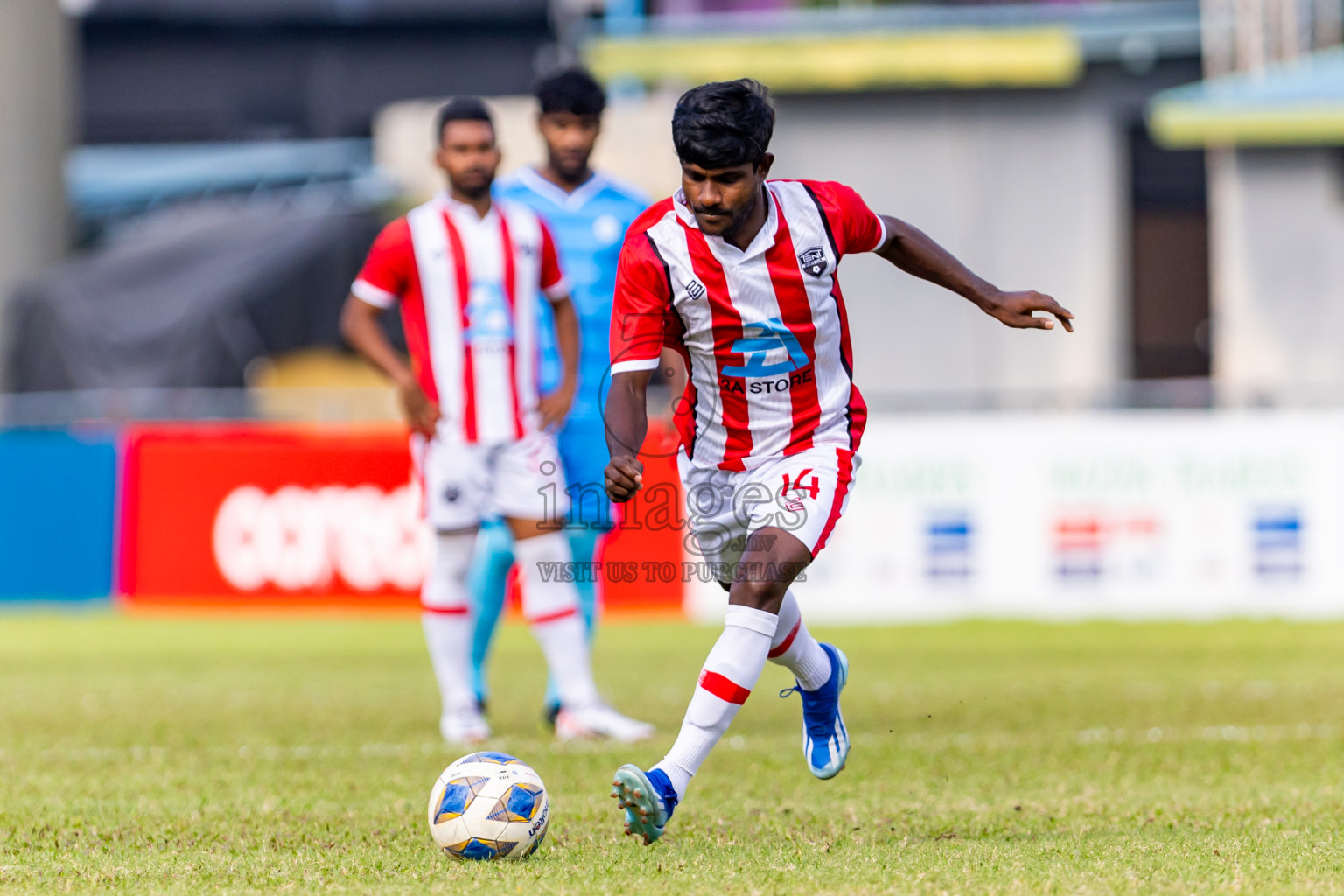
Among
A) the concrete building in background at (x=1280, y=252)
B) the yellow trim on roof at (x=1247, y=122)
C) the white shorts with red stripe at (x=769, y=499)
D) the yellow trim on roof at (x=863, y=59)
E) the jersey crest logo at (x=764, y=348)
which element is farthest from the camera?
the yellow trim on roof at (x=863, y=59)

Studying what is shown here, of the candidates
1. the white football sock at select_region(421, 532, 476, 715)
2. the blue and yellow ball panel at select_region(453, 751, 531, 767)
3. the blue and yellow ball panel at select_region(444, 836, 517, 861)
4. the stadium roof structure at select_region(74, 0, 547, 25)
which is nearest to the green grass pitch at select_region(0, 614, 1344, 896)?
the blue and yellow ball panel at select_region(444, 836, 517, 861)

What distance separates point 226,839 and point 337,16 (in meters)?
33.2

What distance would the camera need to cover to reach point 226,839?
4508 mm

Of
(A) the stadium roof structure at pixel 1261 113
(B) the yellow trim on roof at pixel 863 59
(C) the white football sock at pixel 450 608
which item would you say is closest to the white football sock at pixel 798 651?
(C) the white football sock at pixel 450 608

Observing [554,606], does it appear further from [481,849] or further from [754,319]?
[481,849]

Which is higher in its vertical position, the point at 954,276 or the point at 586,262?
the point at 586,262

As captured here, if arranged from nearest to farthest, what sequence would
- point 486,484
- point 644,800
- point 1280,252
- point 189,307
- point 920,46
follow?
point 644,800
point 486,484
point 189,307
point 1280,252
point 920,46

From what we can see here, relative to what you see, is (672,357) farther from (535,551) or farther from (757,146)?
(757,146)

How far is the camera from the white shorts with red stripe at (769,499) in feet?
15.2

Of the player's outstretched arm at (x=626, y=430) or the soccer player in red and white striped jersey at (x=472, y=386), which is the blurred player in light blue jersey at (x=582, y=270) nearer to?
the soccer player in red and white striped jersey at (x=472, y=386)

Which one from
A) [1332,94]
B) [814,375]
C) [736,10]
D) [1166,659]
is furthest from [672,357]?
[736,10]

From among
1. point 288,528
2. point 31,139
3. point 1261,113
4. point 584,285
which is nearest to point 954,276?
point 584,285

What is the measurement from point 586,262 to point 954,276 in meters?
2.74

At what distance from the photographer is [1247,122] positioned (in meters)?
17.8
